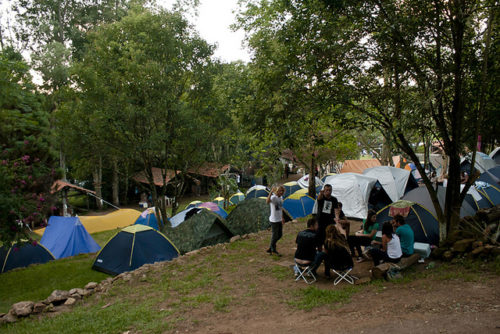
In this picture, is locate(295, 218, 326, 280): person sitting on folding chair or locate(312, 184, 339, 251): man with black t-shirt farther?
locate(312, 184, 339, 251): man with black t-shirt

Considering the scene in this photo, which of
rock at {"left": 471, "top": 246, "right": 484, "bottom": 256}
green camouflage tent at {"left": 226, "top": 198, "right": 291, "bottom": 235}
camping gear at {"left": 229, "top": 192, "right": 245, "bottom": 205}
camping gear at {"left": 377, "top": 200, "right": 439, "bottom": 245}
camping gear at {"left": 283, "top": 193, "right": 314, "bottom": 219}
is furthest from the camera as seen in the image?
camping gear at {"left": 229, "top": 192, "right": 245, "bottom": 205}

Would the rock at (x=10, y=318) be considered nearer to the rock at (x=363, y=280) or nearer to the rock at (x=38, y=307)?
the rock at (x=38, y=307)

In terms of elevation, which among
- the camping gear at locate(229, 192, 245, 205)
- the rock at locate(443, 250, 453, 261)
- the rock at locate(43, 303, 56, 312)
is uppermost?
the camping gear at locate(229, 192, 245, 205)

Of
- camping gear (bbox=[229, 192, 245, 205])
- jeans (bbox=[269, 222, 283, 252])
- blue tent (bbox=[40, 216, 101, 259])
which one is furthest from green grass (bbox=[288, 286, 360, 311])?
camping gear (bbox=[229, 192, 245, 205])

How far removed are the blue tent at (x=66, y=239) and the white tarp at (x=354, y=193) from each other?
10.0m

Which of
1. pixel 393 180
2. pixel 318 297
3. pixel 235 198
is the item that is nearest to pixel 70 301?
pixel 318 297

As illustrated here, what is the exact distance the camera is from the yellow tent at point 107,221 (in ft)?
58.5

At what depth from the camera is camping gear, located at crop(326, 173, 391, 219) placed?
41.5ft

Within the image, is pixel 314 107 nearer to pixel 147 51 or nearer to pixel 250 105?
pixel 250 105

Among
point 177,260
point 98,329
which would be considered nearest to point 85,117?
point 177,260

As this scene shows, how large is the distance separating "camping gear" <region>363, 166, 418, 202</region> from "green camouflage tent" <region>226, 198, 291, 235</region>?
5.11 m

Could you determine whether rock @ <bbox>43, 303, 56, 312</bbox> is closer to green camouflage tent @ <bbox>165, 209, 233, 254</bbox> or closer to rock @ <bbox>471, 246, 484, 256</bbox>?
green camouflage tent @ <bbox>165, 209, 233, 254</bbox>

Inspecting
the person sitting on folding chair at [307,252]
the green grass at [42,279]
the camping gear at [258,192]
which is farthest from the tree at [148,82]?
the camping gear at [258,192]

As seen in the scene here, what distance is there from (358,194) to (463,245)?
6.45 m
